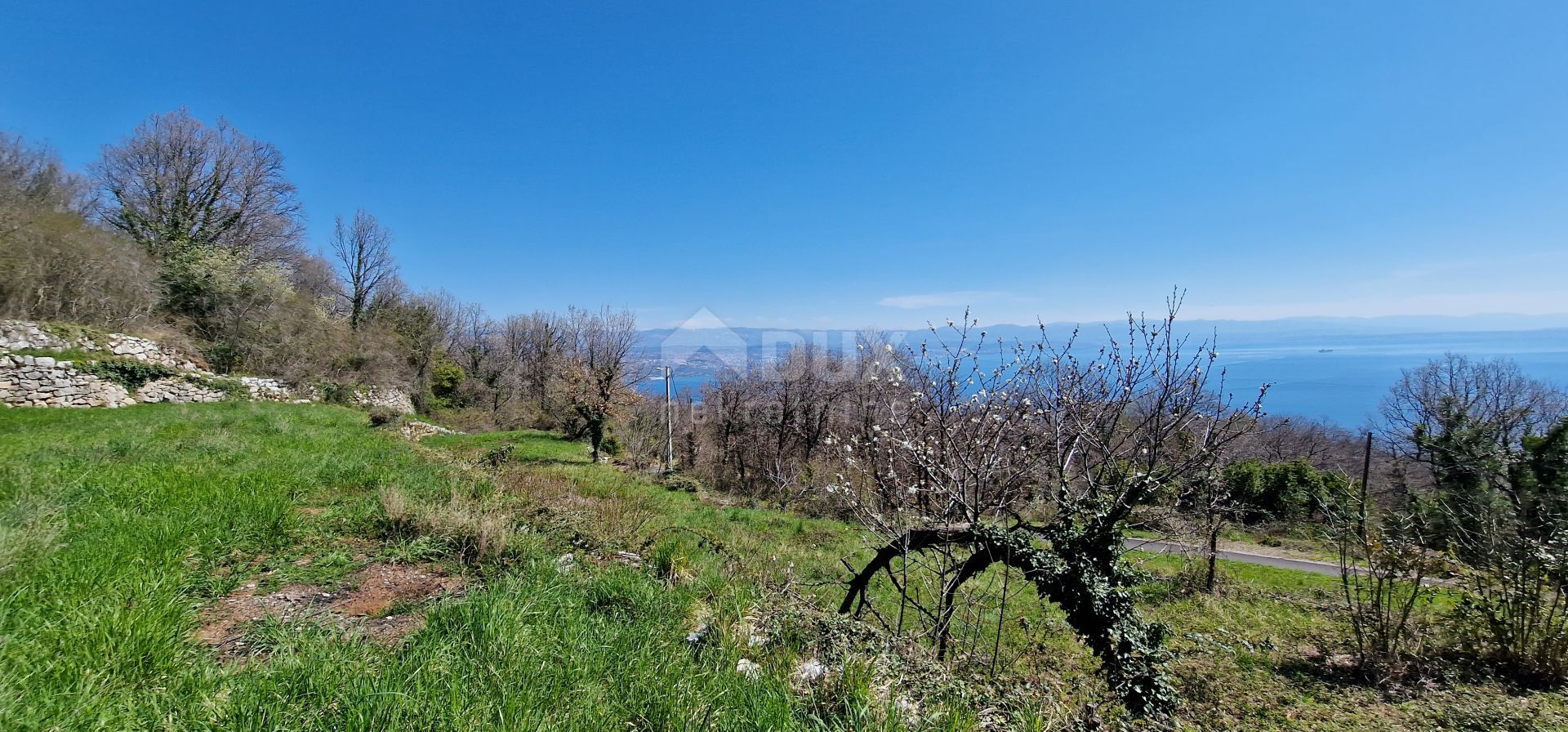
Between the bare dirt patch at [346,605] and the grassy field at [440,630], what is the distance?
23 mm

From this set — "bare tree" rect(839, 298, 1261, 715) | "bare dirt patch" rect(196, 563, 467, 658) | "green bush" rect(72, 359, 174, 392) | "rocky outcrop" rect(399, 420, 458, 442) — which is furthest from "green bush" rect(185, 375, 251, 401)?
"bare tree" rect(839, 298, 1261, 715)

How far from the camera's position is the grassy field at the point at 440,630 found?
1969 millimetres

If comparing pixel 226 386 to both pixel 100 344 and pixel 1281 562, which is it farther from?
pixel 1281 562

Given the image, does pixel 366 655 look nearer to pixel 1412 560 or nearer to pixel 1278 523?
pixel 1412 560

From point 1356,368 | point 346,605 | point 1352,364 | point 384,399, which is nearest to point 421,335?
point 384,399

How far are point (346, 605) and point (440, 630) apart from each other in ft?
3.48

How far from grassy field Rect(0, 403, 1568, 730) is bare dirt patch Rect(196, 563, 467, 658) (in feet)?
0.07

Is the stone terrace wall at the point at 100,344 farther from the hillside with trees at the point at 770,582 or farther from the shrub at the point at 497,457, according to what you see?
the shrub at the point at 497,457

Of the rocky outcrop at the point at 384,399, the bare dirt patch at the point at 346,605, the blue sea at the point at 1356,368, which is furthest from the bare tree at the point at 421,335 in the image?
the blue sea at the point at 1356,368

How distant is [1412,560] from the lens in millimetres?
5660

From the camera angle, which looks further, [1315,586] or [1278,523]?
[1278,523]

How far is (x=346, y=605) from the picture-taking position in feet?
10.4

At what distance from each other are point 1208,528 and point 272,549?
14217 millimetres

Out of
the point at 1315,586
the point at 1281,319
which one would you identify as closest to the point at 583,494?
the point at 1315,586
